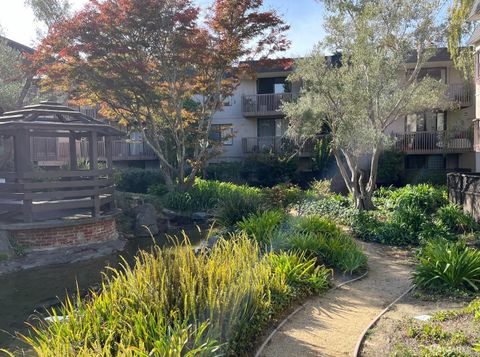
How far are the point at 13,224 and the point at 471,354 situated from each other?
10.2 metres

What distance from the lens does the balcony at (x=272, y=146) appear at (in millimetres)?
23359

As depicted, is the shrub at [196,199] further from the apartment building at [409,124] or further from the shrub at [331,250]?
the shrub at [331,250]

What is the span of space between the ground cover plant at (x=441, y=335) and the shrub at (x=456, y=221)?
19.6 ft

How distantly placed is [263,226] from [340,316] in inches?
149

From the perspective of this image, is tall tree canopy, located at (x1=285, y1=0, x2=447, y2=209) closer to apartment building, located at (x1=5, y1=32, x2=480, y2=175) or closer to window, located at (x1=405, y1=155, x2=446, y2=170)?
apartment building, located at (x1=5, y1=32, x2=480, y2=175)

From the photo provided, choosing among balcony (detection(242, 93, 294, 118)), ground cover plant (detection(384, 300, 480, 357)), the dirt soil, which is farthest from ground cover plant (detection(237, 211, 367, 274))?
balcony (detection(242, 93, 294, 118))

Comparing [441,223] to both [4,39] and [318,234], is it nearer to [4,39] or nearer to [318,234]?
[318,234]

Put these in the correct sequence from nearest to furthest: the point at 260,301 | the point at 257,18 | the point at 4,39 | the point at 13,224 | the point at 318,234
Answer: the point at 260,301
the point at 318,234
the point at 13,224
the point at 257,18
the point at 4,39

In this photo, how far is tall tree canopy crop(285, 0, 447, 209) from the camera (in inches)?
460

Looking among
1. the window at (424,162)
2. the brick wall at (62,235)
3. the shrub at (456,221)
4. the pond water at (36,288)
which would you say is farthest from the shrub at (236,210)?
the window at (424,162)

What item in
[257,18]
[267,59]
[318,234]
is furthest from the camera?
[267,59]

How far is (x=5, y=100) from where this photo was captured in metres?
17.0

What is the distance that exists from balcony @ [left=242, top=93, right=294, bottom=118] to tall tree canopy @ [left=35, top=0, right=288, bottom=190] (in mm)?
7578

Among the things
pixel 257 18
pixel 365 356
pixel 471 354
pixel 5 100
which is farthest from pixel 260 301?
pixel 5 100
